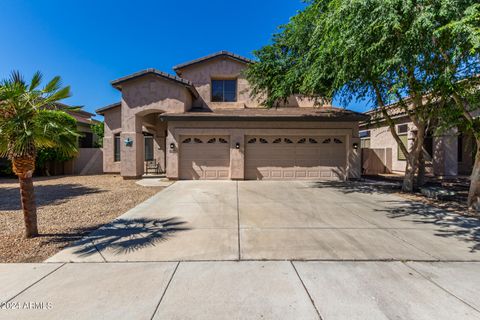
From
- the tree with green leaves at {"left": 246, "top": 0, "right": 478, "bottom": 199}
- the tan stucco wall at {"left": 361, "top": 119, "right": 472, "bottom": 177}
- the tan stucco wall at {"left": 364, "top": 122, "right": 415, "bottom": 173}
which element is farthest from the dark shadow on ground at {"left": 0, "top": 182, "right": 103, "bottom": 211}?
the tan stucco wall at {"left": 364, "top": 122, "right": 415, "bottom": 173}

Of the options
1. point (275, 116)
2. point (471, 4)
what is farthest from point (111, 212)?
point (471, 4)

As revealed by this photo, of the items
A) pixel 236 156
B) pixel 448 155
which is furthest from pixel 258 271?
pixel 448 155

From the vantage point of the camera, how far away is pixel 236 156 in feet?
43.4

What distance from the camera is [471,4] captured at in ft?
Answer: 16.8

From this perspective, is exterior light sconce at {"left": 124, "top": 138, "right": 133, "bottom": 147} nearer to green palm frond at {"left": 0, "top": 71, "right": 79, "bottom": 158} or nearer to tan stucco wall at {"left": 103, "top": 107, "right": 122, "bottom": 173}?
tan stucco wall at {"left": 103, "top": 107, "right": 122, "bottom": 173}

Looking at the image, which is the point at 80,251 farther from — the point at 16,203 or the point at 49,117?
the point at 16,203

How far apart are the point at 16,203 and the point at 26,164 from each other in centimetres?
543

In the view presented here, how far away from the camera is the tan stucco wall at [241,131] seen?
13.2m

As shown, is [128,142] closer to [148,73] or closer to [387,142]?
[148,73]

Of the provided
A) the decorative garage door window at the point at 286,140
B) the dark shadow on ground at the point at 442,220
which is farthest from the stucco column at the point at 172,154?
the dark shadow on ground at the point at 442,220

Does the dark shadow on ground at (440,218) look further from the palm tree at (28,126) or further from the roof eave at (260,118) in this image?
the palm tree at (28,126)

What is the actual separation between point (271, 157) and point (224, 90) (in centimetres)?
654

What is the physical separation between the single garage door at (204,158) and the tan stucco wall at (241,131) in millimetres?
309

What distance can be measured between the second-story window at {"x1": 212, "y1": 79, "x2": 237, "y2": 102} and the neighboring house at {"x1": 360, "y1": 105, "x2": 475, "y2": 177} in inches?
343
